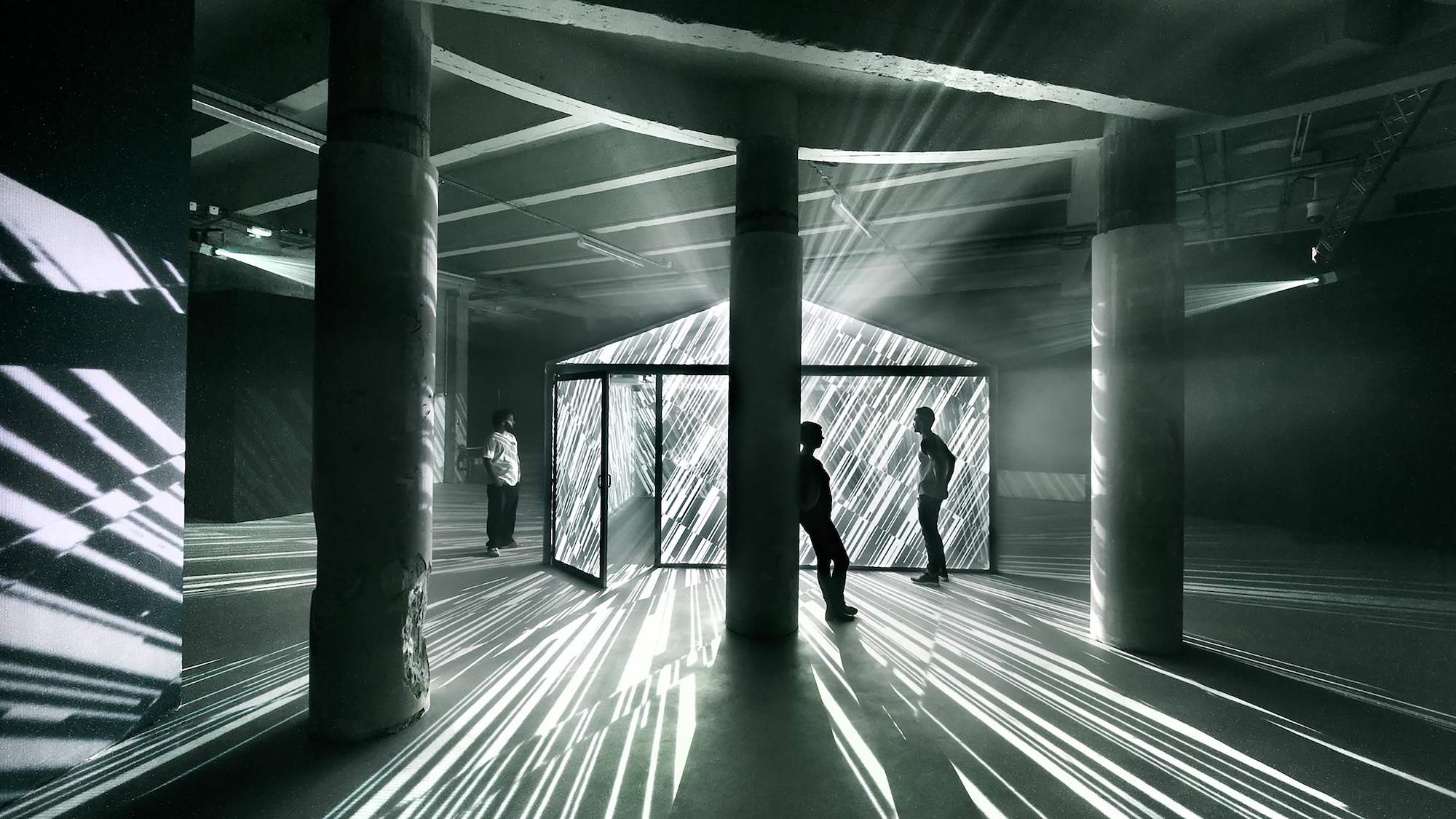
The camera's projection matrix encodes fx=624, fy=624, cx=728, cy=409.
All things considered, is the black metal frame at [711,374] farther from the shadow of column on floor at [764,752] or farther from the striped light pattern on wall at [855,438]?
the shadow of column on floor at [764,752]

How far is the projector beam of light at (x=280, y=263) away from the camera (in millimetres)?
10111

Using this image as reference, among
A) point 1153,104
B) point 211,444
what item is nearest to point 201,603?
point 211,444

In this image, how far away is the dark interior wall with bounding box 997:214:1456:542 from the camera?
318 inches

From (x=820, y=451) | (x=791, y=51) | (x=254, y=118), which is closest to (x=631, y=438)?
(x=820, y=451)

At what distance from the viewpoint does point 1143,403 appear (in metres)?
4.34

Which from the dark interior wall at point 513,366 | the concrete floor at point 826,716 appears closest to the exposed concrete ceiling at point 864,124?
the concrete floor at point 826,716

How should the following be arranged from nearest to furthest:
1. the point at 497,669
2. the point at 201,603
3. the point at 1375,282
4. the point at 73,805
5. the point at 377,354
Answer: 1. the point at 73,805
2. the point at 377,354
3. the point at 497,669
4. the point at 201,603
5. the point at 1375,282

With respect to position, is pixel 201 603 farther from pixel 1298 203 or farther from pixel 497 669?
pixel 1298 203

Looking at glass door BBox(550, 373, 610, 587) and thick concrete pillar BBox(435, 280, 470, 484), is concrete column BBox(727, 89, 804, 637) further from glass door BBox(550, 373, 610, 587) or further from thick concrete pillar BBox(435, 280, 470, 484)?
thick concrete pillar BBox(435, 280, 470, 484)

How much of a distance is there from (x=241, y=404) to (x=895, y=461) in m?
9.33

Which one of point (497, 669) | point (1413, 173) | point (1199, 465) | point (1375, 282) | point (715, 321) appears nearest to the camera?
point (497, 669)

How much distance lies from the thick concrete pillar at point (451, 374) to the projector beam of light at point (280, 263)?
2480 mm

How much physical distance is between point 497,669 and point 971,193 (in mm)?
8202

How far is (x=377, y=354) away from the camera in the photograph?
3064 mm
